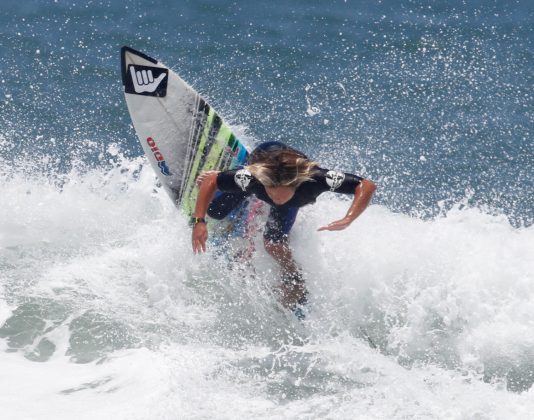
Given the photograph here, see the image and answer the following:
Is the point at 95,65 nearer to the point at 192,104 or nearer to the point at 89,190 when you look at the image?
the point at 89,190

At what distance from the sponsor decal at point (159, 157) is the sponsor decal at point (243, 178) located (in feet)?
4.69

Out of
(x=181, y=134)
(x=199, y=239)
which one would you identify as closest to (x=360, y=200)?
(x=199, y=239)

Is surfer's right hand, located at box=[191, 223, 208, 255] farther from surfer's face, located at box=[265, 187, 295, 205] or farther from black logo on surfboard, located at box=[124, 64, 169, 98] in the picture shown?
black logo on surfboard, located at box=[124, 64, 169, 98]

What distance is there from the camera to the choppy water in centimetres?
583

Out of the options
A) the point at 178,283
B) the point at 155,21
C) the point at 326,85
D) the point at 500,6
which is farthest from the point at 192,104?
the point at 500,6

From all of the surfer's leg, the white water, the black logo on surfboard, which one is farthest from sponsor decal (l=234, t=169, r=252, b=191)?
the black logo on surfboard

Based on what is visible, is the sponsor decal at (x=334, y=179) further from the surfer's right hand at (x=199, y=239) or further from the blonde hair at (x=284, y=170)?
the surfer's right hand at (x=199, y=239)

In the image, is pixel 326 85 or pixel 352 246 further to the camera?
pixel 326 85

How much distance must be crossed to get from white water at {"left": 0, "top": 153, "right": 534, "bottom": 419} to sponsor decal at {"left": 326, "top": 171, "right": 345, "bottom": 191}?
0.97 metres

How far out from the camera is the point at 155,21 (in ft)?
39.4

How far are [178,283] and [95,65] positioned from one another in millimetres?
4992

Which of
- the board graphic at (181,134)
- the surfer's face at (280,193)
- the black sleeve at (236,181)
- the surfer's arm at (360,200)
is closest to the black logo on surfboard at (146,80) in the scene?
the board graphic at (181,134)

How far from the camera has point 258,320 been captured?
6.76 metres

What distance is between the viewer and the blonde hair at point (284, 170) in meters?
6.20
